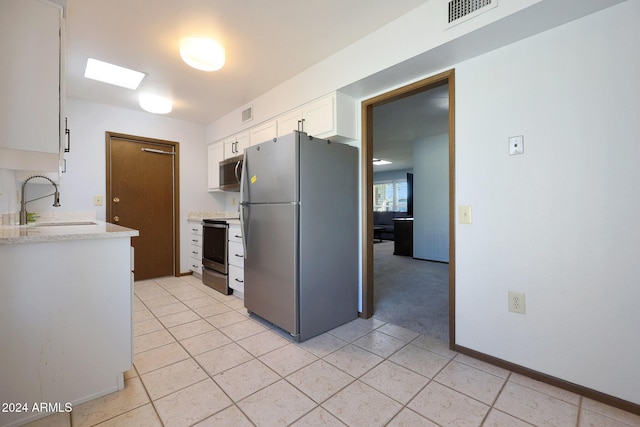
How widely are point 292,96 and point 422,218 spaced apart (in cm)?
381

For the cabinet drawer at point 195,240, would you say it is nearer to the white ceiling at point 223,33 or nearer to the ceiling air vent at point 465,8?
the white ceiling at point 223,33

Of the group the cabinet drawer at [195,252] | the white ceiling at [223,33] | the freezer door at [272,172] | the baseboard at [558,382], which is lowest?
the baseboard at [558,382]

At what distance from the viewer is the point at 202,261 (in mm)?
3684

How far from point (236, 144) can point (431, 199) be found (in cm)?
379

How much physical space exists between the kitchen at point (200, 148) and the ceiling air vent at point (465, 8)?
0.08 m

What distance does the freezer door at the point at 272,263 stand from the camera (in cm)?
206

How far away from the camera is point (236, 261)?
9.90 feet

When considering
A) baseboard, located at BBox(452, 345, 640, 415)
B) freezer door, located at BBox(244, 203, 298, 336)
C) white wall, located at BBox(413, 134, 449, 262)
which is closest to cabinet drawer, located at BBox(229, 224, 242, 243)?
freezer door, located at BBox(244, 203, 298, 336)

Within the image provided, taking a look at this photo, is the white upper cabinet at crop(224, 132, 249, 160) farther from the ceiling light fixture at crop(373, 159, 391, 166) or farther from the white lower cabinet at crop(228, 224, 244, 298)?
the ceiling light fixture at crop(373, 159, 391, 166)

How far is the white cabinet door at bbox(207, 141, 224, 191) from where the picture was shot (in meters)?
4.03

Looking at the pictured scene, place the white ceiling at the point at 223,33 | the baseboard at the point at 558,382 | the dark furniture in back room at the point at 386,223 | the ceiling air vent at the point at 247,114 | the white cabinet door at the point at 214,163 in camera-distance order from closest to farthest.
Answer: the baseboard at the point at 558,382
the white ceiling at the point at 223,33
the ceiling air vent at the point at 247,114
the white cabinet door at the point at 214,163
the dark furniture in back room at the point at 386,223

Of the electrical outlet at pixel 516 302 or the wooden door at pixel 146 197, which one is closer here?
the electrical outlet at pixel 516 302

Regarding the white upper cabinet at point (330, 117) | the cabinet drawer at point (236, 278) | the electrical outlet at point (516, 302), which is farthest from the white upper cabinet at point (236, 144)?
the electrical outlet at point (516, 302)

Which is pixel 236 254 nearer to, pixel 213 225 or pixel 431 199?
pixel 213 225
